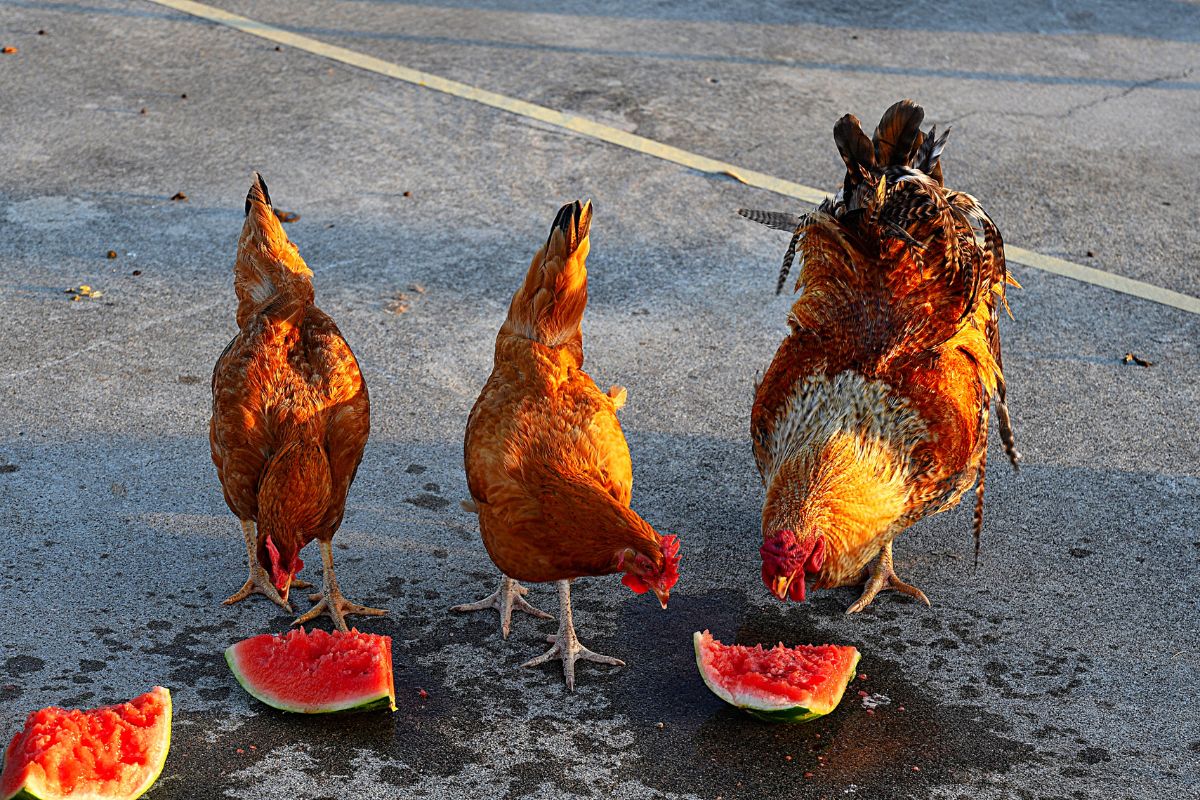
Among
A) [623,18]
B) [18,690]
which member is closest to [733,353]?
[18,690]

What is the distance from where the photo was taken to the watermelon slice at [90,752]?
430 centimetres

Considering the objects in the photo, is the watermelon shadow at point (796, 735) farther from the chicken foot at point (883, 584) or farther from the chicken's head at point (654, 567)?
the chicken's head at point (654, 567)

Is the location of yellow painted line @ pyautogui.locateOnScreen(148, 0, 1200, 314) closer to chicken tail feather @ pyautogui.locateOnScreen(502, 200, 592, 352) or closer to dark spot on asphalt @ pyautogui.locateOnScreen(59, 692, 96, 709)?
chicken tail feather @ pyautogui.locateOnScreen(502, 200, 592, 352)

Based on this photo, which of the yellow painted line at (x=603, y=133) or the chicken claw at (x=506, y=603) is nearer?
the chicken claw at (x=506, y=603)

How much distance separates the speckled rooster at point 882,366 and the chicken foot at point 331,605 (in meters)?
1.79

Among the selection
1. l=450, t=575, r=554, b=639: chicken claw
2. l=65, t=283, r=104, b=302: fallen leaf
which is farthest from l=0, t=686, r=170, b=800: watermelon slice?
l=65, t=283, r=104, b=302: fallen leaf

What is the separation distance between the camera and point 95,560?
571 cm

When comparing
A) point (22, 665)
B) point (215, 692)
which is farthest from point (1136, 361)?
point (22, 665)

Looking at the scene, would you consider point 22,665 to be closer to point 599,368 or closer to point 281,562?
point 281,562

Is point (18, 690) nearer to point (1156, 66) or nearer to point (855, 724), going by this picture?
point (855, 724)

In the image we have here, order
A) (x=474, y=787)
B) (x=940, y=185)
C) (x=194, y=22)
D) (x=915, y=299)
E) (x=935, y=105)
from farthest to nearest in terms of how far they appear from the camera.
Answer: (x=194, y=22), (x=935, y=105), (x=940, y=185), (x=915, y=299), (x=474, y=787)

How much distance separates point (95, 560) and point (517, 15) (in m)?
7.99

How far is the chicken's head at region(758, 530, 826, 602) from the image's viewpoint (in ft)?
15.8

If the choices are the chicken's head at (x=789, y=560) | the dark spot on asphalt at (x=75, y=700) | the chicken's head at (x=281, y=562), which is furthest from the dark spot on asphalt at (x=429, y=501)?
the chicken's head at (x=789, y=560)
